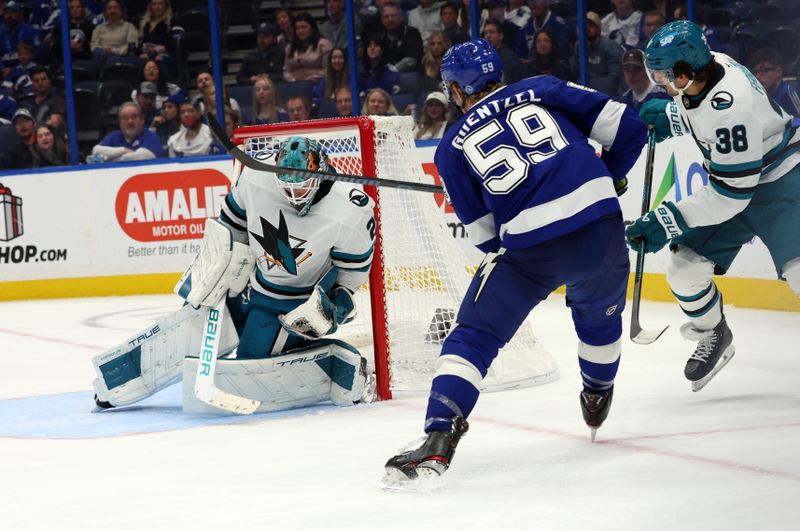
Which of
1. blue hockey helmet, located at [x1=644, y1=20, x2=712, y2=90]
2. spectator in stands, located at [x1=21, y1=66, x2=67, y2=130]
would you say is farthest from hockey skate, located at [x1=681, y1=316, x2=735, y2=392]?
spectator in stands, located at [x1=21, y1=66, x2=67, y2=130]

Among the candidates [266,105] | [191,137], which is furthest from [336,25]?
[191,137]

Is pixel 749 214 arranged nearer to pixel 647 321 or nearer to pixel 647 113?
pixel 647 113

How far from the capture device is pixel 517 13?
8008mm

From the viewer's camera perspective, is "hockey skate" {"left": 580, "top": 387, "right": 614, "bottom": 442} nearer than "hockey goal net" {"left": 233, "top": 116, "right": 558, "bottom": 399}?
Yes

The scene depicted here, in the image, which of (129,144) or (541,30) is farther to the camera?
(129,144)

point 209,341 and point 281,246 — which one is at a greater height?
point 281,246

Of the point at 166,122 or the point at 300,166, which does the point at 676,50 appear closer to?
the point at 300,166

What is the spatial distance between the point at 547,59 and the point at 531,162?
5227mm

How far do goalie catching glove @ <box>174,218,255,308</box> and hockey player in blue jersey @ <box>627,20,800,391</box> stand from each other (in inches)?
47.8

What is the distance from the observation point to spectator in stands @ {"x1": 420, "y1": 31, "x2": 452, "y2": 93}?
8203mm

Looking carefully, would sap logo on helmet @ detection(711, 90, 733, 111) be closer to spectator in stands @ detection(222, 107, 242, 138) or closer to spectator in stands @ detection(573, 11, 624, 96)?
spectator in stands @ detection(573, 11, 624, 96)

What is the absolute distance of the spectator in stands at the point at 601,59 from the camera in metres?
Result: 7.45

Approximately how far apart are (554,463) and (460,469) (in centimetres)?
23

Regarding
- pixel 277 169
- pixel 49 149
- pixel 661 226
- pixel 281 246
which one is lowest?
pixel 49 149
